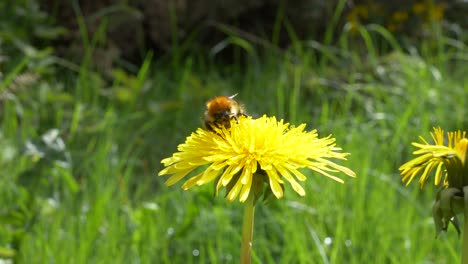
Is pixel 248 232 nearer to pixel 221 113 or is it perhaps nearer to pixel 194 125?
pixel 221 113

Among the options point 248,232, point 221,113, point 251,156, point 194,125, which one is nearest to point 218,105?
point 221,113

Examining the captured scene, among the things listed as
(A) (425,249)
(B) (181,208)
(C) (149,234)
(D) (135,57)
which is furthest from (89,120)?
(D) (135,57)

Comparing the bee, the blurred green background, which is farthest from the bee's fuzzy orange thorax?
the blurred green background

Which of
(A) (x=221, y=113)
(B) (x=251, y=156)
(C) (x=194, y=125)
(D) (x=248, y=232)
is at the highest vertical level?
(C) (x=194, y=125)

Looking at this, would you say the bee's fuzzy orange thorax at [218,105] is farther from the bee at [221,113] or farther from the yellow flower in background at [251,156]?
the yellow flower in background at [251,156]

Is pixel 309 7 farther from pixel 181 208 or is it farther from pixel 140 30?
pixel 181 208

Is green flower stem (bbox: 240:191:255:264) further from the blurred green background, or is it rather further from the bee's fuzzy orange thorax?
the blurred green background
